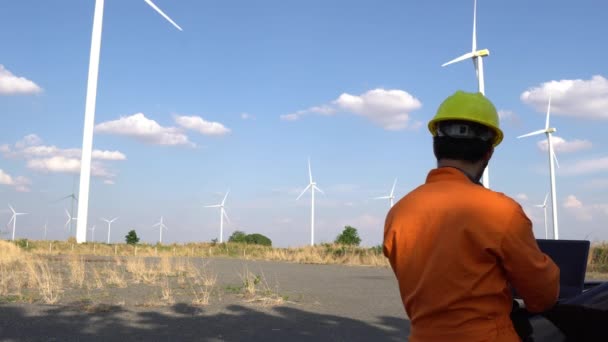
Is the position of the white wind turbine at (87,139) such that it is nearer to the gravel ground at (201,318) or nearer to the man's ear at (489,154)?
the gravel ground at (201,318)

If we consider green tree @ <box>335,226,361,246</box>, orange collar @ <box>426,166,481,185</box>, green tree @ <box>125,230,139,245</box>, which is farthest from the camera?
green tree @ <box>125,230,139,245</box>

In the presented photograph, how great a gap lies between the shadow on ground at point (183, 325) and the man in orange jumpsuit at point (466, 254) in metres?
5.72

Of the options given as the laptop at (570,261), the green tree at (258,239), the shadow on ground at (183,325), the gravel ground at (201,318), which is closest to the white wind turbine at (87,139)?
the gravel ground at (201,318)

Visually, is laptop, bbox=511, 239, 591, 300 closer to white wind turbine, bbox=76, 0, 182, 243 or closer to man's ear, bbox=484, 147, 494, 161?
man's ear, bbox=484, 147, 494, 161

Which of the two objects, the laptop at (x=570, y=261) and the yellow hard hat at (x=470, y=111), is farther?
the laptop at (x=570, y=261)

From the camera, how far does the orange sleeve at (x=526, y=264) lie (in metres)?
1.93

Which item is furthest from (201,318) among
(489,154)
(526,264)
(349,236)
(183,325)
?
(349,236)

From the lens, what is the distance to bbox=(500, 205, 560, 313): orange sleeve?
193 centimetres

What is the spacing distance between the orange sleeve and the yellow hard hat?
37 cm

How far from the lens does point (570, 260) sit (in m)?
2.49

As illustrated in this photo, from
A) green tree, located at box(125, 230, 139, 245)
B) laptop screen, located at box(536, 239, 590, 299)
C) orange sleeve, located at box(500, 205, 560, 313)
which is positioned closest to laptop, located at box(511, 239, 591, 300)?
laptop screen, located at box(536, 239, 590, 299)

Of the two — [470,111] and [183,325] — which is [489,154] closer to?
[470,111]

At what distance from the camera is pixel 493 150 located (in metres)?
2.27

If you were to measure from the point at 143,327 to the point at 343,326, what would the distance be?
2.85 meters
